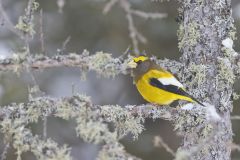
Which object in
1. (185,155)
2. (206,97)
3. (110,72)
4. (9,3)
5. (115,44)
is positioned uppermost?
(9,3)

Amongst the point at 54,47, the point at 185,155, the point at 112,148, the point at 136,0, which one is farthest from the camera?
the point at 54,47

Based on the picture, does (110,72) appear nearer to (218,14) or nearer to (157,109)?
(157,109)

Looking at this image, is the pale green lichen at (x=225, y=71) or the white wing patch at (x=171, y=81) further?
the white wing patch at (x=171, y=81)

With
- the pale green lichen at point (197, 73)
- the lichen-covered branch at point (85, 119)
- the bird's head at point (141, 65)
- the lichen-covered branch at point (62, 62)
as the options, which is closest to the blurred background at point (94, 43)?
the bird's head at point (141, 65)

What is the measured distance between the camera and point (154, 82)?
561 cm

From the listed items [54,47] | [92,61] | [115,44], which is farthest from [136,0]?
[92,61]

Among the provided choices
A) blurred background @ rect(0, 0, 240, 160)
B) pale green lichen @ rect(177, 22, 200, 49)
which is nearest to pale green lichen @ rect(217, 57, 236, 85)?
pale green lichen @ rect(177, 22, 200, 49)

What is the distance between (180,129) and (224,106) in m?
0.38

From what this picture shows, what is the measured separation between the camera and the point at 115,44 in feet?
33.3

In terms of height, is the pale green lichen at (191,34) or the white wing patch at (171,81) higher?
the pale green lichen at (191,34)

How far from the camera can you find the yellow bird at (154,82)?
538 cm

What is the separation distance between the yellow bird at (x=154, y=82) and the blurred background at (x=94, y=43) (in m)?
3.51

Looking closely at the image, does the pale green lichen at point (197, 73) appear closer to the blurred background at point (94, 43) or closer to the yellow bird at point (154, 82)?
the yellow bird at point (154, 82)

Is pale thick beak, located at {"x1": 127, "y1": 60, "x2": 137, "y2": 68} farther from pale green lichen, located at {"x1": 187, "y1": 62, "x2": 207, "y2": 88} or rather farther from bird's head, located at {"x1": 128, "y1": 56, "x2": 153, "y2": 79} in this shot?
pale green lichen, located at {"x1": 187, "y1": 62, "x2": 207, "y2": 88}
